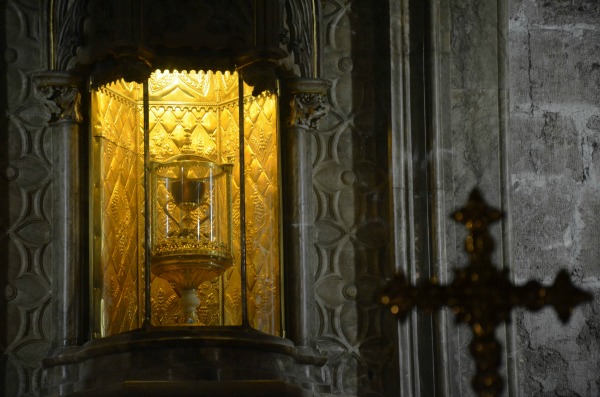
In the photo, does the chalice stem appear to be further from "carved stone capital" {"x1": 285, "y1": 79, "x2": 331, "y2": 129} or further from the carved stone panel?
"carved stone capital" {"x1": 285, "y1": 79, "x2": 331, "y2": 129}

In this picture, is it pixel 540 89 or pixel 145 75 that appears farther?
pixel 540 89

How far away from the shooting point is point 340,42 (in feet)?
26.4

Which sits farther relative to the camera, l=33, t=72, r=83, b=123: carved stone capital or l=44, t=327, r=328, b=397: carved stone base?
l=33, t=72, r=83, b=123: carved stone capital

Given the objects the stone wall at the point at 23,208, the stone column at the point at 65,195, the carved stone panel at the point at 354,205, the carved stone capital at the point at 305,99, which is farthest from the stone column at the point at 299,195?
the stone wall at the point at 23,208

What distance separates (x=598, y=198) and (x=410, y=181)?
36.3 inches

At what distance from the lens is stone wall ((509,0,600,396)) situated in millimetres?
7848

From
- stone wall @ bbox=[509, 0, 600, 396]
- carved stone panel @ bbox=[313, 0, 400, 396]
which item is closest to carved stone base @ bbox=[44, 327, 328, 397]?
carved stone panel @ bbox=[313, 0, 400, 396]

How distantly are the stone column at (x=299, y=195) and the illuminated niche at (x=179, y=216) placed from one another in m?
0.05

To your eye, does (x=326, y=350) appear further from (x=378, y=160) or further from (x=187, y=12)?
(x=187, y=12)

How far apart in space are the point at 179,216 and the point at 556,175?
5.72 ft

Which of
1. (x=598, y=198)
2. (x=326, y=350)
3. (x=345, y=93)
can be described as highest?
(x=345, y=93)

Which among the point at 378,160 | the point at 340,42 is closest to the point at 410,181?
the point at 378,160

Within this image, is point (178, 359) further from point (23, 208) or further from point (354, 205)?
point (354, 205)

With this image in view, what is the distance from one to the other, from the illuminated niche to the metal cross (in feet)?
5.93
